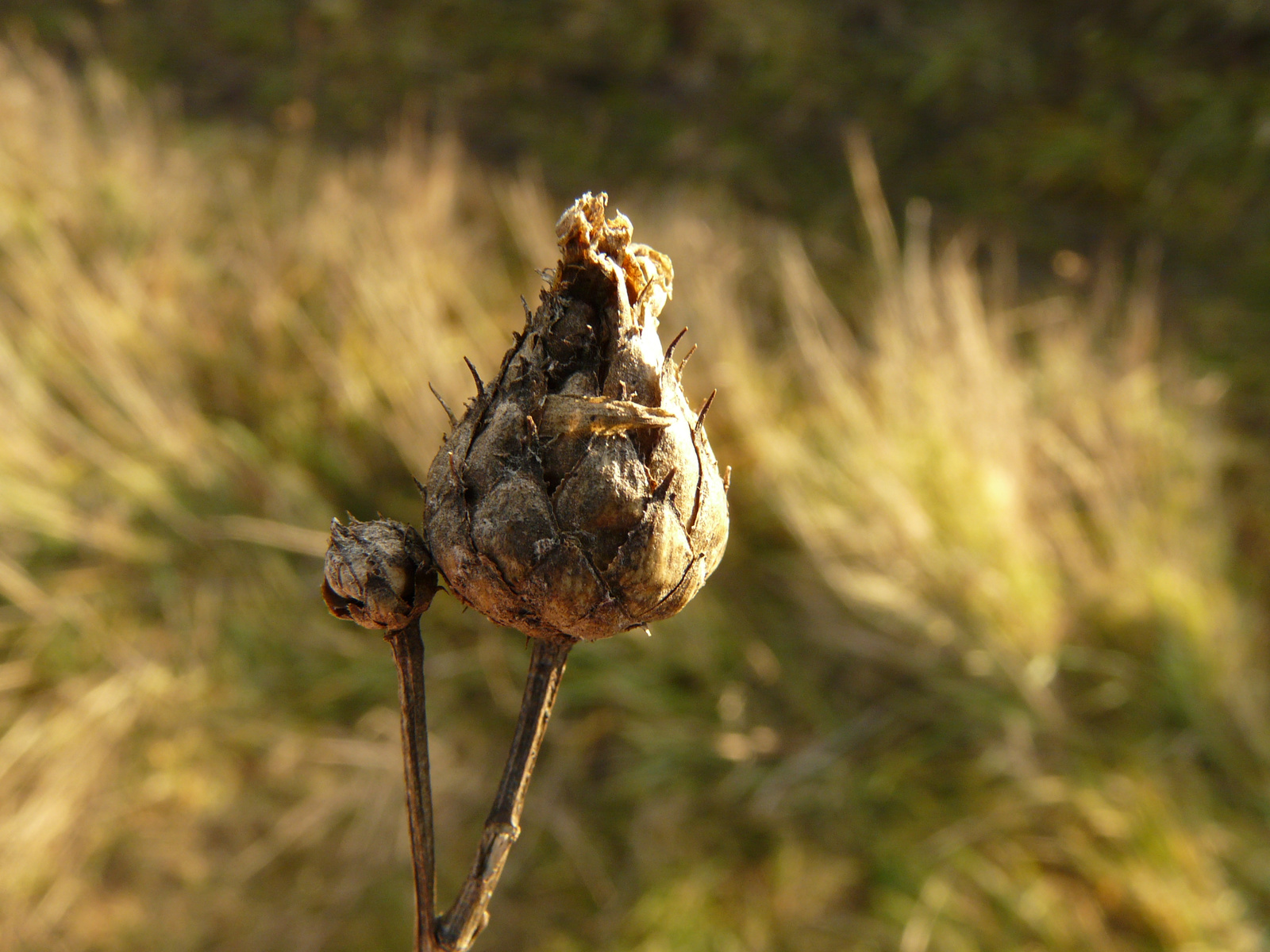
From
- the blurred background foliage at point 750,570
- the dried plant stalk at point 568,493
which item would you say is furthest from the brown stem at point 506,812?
the blurred background foliage at point 750,570

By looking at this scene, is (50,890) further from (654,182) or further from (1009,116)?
(1009,116)

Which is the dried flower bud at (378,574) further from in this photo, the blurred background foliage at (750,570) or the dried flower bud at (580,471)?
the blurred background foliage at (750,570)

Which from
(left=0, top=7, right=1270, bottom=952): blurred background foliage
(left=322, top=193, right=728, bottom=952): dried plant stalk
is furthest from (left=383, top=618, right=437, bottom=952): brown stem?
(left=0, top=7, right=1270, bottom=952): blurred background foliage

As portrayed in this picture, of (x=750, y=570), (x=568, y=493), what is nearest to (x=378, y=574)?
(x=568, y=493)

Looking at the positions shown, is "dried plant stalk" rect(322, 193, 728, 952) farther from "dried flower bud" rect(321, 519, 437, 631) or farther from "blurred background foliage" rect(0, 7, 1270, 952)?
"blurred background foliage" rect(0, 7, 1270, 952)

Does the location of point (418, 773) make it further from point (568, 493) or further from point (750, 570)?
point (750, 570)

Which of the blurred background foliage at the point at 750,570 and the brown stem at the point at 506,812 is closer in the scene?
the brown stem at the point at 506,812

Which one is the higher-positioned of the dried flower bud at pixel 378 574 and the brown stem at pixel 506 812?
the dried flower bud at pixel 378 574
